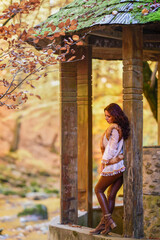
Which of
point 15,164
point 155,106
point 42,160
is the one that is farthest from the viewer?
point 42,160

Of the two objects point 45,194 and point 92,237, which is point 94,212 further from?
point 45,194

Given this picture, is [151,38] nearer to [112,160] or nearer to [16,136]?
[112,160]

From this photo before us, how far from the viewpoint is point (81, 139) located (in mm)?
8602

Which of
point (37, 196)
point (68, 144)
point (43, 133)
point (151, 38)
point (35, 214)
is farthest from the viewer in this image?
point (43, 133)

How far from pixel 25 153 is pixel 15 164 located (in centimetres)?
147

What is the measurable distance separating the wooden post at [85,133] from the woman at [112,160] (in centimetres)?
169

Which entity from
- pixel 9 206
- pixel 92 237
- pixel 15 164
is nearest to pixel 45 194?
pixel 9 206

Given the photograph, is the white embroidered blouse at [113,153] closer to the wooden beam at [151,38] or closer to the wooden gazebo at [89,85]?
the wooden gazebo at [89,85]

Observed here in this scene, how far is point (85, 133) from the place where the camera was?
8594mm

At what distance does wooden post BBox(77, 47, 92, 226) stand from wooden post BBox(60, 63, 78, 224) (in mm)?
941

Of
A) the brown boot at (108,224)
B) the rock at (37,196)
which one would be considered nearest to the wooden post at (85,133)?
the brown boot at (108,224)

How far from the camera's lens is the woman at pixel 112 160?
6523 millimetres

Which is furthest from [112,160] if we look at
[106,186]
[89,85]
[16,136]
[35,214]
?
[16,136]

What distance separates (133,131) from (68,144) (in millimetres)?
1412
